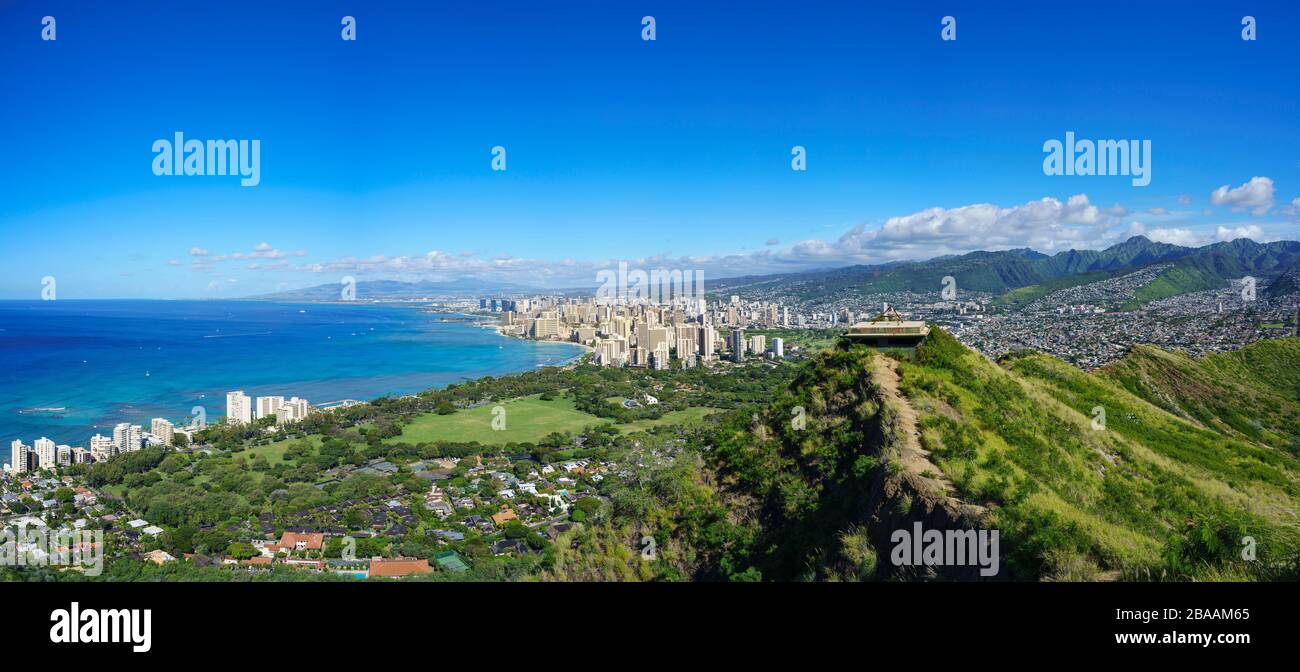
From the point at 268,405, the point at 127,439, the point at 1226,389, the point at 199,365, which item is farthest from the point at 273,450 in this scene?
the point at 199,365

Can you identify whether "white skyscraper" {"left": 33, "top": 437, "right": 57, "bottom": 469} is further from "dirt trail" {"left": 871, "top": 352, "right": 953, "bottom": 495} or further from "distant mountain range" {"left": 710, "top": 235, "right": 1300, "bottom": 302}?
"distant mountain range" {"left": 710, "top": 235, "right": 1300, "bottom": 302}

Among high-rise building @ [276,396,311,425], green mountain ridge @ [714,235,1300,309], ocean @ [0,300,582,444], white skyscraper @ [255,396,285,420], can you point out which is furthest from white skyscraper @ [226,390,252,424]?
green mountain ridge @ [714,235,1300,309]

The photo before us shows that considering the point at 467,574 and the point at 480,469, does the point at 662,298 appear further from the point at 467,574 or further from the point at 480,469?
the point at 467,574

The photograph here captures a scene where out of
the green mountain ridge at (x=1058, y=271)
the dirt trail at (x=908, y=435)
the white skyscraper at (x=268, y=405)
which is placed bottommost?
the white skyscraper at (x=268, y=405)

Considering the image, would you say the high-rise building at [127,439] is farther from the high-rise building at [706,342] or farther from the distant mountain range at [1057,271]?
the distant mountain range at [1057,271]

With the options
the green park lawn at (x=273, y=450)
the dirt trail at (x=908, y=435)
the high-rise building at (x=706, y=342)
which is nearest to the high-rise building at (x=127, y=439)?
the green park lawn at (x=273, y=450)

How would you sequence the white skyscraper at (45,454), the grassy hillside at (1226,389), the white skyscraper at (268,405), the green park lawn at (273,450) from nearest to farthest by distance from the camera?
1. the grassy hillside at (1226,389)
2. the white skyscraper at (45,454)
3. the green park lawn at (273,450)
4. the white skyscraper at (268,405)

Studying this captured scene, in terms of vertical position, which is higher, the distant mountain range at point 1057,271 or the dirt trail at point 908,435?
the distant mountain range at point 1057,271
